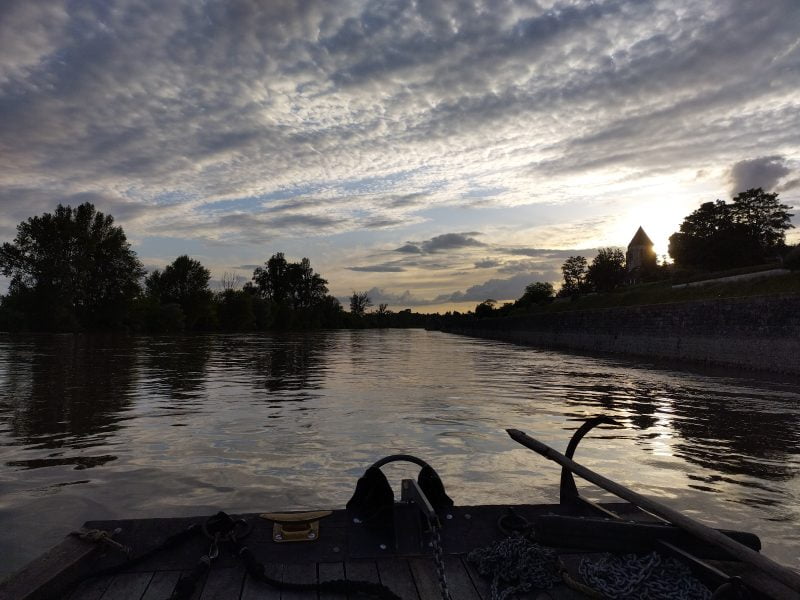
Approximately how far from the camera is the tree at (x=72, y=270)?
75.5 m

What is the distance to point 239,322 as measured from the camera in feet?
421

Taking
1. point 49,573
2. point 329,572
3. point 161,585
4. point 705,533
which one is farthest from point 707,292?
point 49,573

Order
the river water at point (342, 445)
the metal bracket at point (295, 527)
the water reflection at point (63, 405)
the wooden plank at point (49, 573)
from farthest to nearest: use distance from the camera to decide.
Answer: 1. the water reflection at point (63, 405)
2. the river water at point (342, 445)
3. the metal bracket at point (295, 527)
4. the wooden plank at point (49, 573)

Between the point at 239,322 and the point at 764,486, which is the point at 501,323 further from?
the point at 764,486

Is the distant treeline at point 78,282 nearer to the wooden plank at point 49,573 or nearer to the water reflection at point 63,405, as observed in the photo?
the water reflection at point 63,405

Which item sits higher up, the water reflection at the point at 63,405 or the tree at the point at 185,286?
the tree at the point at 185,286

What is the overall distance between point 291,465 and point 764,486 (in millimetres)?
6317

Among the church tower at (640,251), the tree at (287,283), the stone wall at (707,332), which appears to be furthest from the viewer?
the tree at (287,283)

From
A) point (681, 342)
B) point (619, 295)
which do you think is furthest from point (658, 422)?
point (619, 295)

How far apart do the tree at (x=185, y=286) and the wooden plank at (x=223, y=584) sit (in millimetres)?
112583

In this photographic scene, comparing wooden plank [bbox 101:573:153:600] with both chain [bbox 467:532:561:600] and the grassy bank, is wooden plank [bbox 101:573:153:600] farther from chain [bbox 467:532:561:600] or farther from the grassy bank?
the grassy bank

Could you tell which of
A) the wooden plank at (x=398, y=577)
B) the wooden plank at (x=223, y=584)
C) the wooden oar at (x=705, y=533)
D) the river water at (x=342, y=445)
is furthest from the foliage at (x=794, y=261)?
the wooden plank at (x=223, y=584)

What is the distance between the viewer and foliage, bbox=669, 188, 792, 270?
81863 mm

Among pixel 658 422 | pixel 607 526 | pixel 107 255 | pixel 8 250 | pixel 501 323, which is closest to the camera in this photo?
pixel 607 526
